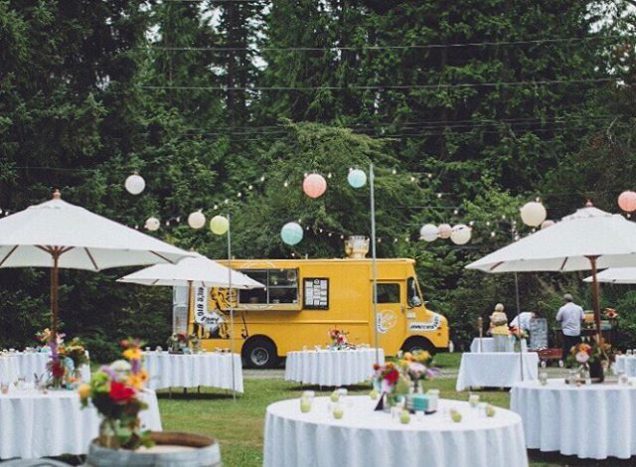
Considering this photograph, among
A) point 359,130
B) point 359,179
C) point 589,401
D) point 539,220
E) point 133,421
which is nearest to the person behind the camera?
point 133,421

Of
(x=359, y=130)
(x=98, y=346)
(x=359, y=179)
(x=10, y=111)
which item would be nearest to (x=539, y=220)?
(x=359, y=179)

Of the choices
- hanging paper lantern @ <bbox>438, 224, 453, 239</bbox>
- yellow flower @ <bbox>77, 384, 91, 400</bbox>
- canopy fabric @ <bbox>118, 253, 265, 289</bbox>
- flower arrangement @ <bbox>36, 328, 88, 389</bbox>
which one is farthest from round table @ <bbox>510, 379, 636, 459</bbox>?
hanging paper lantern @ <bbox>438, 224, 453, 239</bbox>

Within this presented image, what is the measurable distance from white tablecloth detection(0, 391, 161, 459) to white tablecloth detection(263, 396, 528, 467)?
2335mm

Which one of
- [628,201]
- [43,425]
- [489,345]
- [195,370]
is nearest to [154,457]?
[43,425]

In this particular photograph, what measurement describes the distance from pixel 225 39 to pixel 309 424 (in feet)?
102

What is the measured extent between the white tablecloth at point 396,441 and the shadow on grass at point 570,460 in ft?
9.11

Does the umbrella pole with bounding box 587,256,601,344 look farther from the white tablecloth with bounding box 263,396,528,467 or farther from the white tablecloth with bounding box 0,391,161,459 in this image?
the white tablecloth with bounding box 0,391,161,459

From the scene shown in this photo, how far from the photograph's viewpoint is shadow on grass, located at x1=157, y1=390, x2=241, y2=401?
48.8 ft

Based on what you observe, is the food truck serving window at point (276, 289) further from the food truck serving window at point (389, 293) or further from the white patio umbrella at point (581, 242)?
the white patio umbrella at point (581, 242)

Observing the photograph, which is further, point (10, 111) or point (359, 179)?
point (10, 111)

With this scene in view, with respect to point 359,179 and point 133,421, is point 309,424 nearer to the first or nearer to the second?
point 133,421

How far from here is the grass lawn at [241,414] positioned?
885 cm

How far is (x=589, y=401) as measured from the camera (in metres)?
8.37

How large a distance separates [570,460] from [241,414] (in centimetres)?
481
